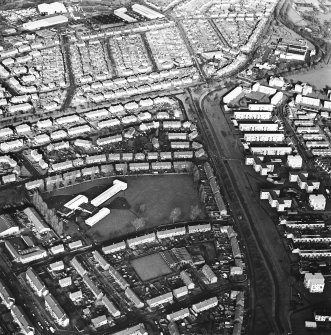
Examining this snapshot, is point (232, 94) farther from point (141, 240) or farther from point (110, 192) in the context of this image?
point (141, 240)

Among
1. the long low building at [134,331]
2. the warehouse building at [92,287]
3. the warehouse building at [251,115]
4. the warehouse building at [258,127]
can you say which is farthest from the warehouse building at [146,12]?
the long low building at [134,331]

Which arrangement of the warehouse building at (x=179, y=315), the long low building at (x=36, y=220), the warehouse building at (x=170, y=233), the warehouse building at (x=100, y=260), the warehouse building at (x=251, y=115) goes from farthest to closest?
the warehouse building at (x=251, y=115) < the long low building at (x=36, y=220) < the warehouse building at (x=170, y=233) < the warehouse building at (x=100, y=260) < the warehouse building at (x=179, y=315)

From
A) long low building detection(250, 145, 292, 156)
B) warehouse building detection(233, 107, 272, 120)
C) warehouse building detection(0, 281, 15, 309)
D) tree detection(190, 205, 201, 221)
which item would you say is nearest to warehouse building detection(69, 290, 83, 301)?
warehouse building detection(0, 281, 15, 309)

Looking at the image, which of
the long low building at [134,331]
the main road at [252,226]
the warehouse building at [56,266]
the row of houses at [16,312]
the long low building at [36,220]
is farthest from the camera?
the long low building at [36,220]

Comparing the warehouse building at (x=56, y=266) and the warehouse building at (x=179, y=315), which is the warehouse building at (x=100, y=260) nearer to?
the warehouse building at (x=56, y=266)

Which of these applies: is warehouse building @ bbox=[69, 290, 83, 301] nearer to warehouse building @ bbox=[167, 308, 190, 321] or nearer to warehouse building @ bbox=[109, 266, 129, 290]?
warehouse building @ bbox=[109, 266, 129, 290]

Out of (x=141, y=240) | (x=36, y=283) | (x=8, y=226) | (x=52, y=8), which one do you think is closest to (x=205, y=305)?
(x=141, y=240)
